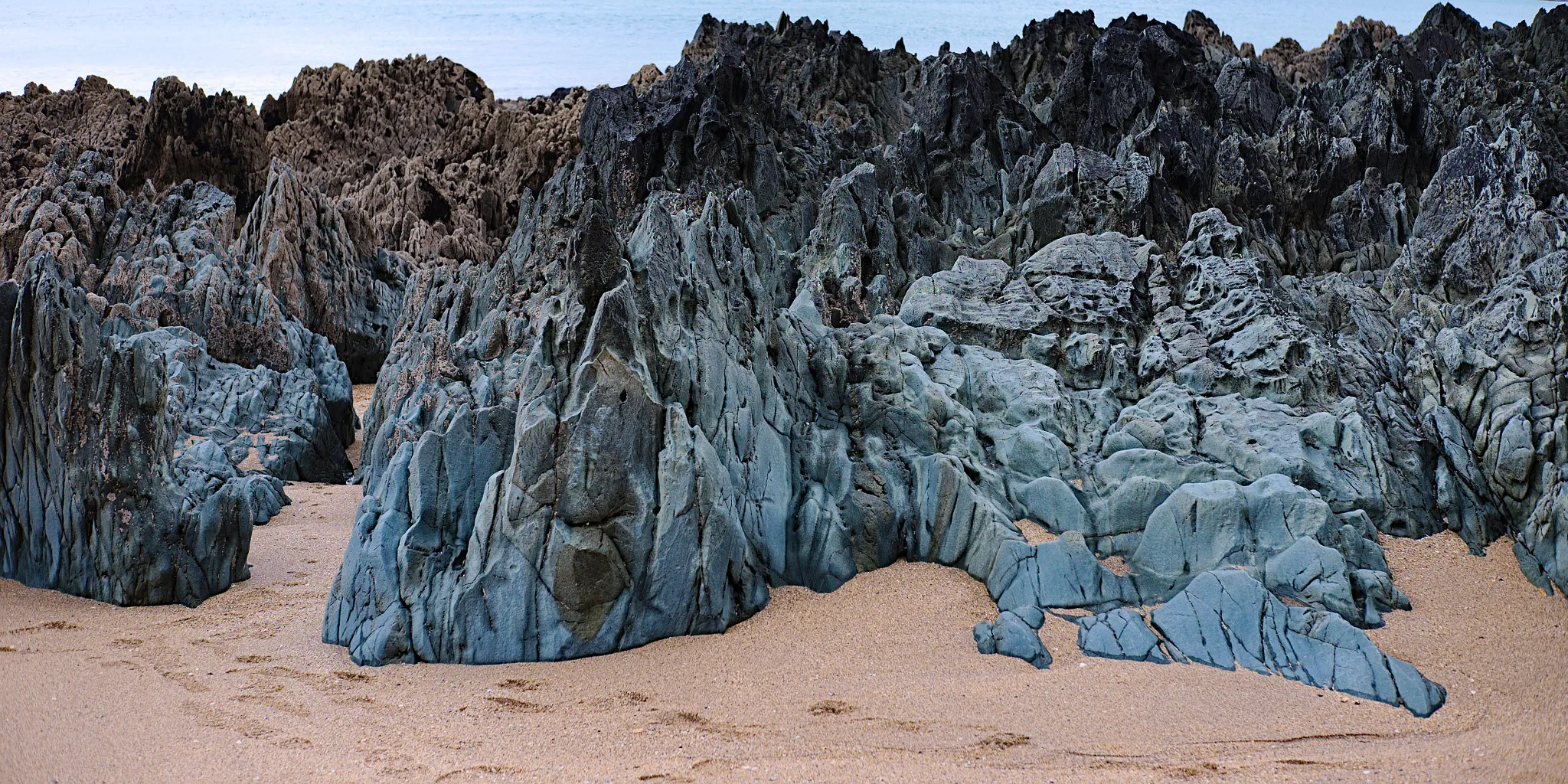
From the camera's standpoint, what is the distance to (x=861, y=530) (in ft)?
34.4

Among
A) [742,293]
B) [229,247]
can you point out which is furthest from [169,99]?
[742,293]

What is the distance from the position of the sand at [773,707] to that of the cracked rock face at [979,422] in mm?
463

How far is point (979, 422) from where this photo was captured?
40.6ft

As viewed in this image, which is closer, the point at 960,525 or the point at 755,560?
the point at 755,560

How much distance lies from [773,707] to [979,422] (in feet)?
19.6

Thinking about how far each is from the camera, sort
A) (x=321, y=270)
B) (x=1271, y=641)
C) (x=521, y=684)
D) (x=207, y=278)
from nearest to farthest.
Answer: (x=521, y=684)
(x=1271, y=641)
(x=207, y=278)
(x=321, y=270)

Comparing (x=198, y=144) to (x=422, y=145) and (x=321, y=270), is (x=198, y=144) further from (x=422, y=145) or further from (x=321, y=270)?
(x=321, y=270)

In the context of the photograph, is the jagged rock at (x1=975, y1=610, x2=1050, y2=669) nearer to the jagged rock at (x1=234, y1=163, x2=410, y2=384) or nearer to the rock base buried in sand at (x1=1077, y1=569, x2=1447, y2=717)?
the rock base buried in sand at (x1=1077, y1=569, x2=1447, y2=717)

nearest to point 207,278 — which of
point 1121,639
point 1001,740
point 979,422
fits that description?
point 979,422

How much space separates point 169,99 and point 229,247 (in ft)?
38.5

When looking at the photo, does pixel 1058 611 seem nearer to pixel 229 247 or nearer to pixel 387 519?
pixel 387 519

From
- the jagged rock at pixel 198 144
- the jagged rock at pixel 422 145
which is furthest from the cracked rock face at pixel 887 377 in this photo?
the jagged rock at pixel 422 145

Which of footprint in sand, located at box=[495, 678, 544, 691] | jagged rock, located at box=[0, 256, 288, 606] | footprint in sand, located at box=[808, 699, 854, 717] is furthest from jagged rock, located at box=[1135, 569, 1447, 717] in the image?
jagged rock, located at box=[0, 256, 288, 606]

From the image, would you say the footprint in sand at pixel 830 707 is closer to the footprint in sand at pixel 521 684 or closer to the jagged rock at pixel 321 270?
the footprint in sand at pixel 521 684
